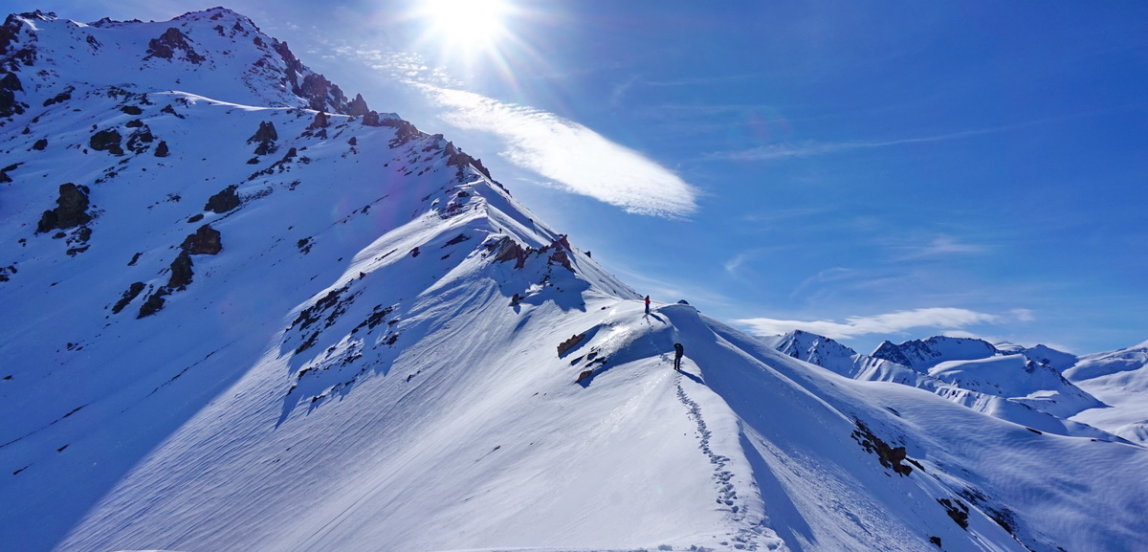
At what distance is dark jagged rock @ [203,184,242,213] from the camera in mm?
73044

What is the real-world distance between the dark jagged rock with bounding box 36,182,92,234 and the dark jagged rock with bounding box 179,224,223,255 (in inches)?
838

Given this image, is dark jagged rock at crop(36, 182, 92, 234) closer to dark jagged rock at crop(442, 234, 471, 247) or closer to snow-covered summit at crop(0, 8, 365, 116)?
snow-covered summit at crop(0, 8, 365, 116)

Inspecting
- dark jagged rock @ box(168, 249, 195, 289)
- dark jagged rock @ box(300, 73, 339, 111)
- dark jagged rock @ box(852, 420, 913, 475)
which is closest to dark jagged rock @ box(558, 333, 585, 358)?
dark jagged rock @ box(852, 420, 913, 475)

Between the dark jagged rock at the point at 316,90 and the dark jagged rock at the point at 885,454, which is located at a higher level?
the dark jagged rock at the point at 316,90

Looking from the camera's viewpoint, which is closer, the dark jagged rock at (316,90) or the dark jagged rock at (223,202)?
the dark jagged rock at (223,202)

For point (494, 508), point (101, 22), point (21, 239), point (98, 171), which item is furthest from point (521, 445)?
point (101, 22)

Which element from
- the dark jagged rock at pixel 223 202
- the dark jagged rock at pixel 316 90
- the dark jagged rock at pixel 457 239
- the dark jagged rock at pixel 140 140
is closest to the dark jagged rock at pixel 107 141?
the dark jagged rock at pixel 140 140

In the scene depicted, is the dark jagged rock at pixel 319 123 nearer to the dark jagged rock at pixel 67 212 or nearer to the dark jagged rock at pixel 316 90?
the dark jagged rock at pixel 67 212

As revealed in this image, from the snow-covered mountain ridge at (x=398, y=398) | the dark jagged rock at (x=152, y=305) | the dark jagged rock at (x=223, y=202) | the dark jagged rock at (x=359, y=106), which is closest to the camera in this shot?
the snow-covered mountain ridge at (x=398, y=398)

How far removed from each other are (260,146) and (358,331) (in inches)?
2814

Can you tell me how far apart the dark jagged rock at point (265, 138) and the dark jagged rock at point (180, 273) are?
1434 inches

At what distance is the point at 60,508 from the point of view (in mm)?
29141

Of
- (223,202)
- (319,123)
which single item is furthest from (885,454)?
(319,123)

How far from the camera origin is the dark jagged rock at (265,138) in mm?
88438
